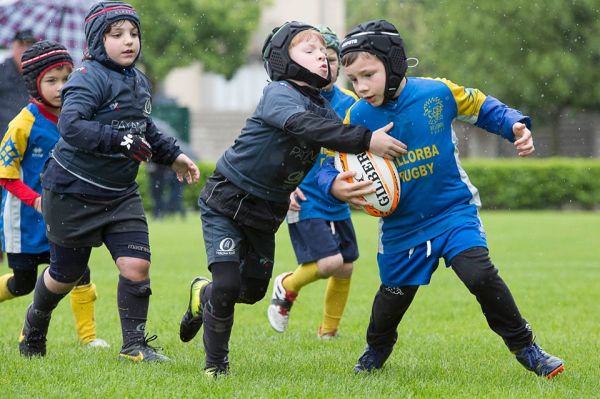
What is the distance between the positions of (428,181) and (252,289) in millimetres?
1117

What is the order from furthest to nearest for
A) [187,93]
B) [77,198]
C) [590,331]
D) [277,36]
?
[187,93]
[590,331]
[77,198]
[277,36]

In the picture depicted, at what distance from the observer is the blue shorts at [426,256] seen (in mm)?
5656

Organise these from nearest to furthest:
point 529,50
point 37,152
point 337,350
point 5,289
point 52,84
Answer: point 52,84, point 37,152, point 337,350, point 5,289, point 529,50

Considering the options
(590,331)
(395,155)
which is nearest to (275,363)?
(395,155)

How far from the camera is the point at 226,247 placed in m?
5.64

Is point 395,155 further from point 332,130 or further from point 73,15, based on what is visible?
point 73,15

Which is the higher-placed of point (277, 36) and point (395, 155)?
point (277, 36)

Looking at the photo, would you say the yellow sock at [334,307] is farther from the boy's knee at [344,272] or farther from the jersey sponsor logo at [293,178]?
the jersey sponsor logo at [293,178]

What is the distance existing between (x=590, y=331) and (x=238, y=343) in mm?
2553

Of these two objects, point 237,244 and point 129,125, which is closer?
point 237,244

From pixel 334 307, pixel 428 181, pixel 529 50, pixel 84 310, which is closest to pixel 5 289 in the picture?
pixel 84 310

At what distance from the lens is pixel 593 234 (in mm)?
18766

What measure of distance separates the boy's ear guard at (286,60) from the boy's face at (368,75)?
15cm

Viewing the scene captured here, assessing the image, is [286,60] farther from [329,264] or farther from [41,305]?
[329,264]
